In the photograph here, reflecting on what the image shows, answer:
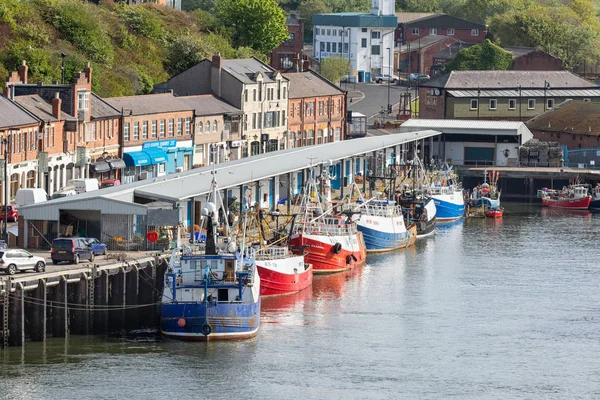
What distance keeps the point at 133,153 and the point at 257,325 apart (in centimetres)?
4411

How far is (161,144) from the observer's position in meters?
116

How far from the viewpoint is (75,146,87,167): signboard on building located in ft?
345

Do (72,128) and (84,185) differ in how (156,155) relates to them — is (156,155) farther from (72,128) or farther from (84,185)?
(84,185)

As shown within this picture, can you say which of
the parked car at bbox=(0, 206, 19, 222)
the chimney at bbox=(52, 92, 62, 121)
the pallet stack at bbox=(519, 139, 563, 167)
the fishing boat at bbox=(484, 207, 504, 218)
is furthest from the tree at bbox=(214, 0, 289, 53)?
the parked car at bbox=(0, 206, 19, 222)

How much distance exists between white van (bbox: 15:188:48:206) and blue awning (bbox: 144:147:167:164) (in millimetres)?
26053

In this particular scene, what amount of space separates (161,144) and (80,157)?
39.2 ft

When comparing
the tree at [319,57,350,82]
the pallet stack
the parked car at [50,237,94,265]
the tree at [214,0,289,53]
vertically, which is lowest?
the parked car at [50,237,94,265]

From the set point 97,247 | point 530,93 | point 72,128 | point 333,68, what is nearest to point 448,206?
point 72,128

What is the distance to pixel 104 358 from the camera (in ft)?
215

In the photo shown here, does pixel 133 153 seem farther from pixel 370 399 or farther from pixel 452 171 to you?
pixel 370 399

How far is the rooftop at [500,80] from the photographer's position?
159750 mm

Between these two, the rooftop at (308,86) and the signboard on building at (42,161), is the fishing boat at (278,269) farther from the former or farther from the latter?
the rooftop at (308,86)

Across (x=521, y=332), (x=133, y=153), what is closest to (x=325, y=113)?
(x=133, y=153)

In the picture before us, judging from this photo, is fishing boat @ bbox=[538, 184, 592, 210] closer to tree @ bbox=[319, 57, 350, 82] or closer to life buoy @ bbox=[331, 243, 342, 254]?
life buoy @ bbox=[331, 243, 342, 254]
